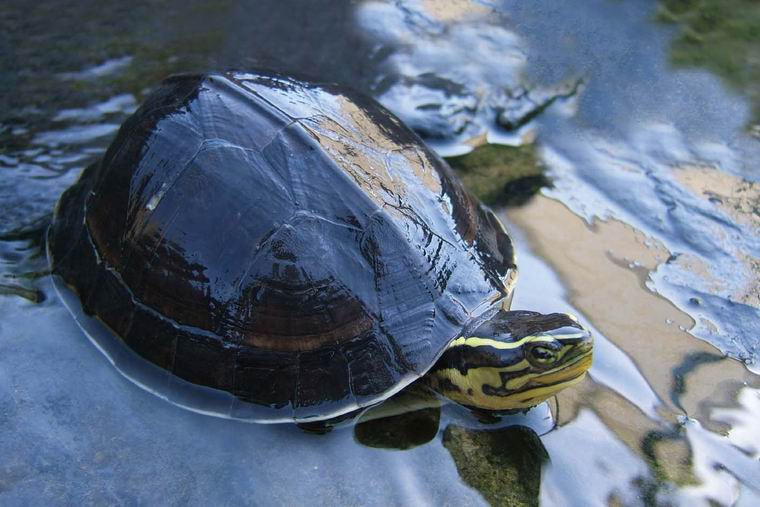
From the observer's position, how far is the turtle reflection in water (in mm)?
3166

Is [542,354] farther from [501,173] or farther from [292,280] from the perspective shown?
[501,173]

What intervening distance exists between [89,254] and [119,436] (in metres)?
0.98

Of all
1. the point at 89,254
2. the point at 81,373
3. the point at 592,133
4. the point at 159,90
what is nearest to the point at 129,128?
the point at 159,90

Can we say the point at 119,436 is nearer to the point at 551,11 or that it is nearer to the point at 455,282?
the point at 455,282

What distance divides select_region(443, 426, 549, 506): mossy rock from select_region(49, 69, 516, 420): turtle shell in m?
0.40

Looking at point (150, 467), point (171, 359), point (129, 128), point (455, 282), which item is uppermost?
point (129, 128)

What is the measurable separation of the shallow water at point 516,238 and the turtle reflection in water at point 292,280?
0.22 metres

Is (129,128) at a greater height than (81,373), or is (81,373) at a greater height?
(129,128)

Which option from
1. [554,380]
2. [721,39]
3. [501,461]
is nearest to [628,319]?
[554,380]

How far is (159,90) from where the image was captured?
3965 mm

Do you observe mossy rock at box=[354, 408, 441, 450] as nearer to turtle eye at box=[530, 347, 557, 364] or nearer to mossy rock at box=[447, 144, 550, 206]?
turtle eye at box=[530, 347, 557, 364]

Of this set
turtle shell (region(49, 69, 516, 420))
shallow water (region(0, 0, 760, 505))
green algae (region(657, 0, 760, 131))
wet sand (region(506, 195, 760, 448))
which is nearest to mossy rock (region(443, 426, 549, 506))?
shallow water (region(0, 0, 760, 505))

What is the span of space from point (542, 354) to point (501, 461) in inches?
21.3

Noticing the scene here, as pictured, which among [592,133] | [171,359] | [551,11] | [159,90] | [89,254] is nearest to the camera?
[171,359]
